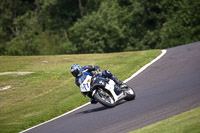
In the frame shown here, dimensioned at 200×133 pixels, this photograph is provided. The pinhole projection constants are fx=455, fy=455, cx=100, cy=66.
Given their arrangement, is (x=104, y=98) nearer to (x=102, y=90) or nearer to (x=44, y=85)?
(x=102, y=90)

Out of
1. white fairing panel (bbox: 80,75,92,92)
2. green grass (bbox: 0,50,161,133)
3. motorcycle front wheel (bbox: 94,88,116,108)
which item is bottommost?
green grass (bbox: 0,50,161,133)

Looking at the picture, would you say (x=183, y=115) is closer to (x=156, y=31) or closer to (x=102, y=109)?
(x=102, y=109)

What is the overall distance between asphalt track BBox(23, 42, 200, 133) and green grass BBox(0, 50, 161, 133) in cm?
153

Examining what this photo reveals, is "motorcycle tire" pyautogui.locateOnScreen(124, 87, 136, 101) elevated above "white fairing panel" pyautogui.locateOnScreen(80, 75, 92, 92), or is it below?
below

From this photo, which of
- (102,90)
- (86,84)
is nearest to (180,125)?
(102,90)

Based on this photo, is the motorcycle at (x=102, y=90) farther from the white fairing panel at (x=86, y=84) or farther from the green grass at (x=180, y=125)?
the green grass at (x=180, y=125)

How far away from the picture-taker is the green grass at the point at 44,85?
1698cm

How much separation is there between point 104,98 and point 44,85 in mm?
8394

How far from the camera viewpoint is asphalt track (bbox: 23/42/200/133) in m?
12.2

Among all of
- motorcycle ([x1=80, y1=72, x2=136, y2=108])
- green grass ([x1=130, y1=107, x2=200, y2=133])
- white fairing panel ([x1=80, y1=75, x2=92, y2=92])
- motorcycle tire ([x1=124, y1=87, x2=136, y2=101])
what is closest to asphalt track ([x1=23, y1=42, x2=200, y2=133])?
motorcycle tire ([x1=124, y1=87, x2=136, y2=101])

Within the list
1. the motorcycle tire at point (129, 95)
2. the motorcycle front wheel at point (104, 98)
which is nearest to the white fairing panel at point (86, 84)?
the motorcycle front wheel at point (104, 98)

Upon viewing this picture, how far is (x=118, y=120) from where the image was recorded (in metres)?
12.7

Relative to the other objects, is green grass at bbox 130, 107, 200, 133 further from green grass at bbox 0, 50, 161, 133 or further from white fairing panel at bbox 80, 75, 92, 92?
green grass at bbox 0, 50, 161, 133

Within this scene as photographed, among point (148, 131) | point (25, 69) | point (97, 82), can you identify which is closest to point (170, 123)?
point (148, 131)
